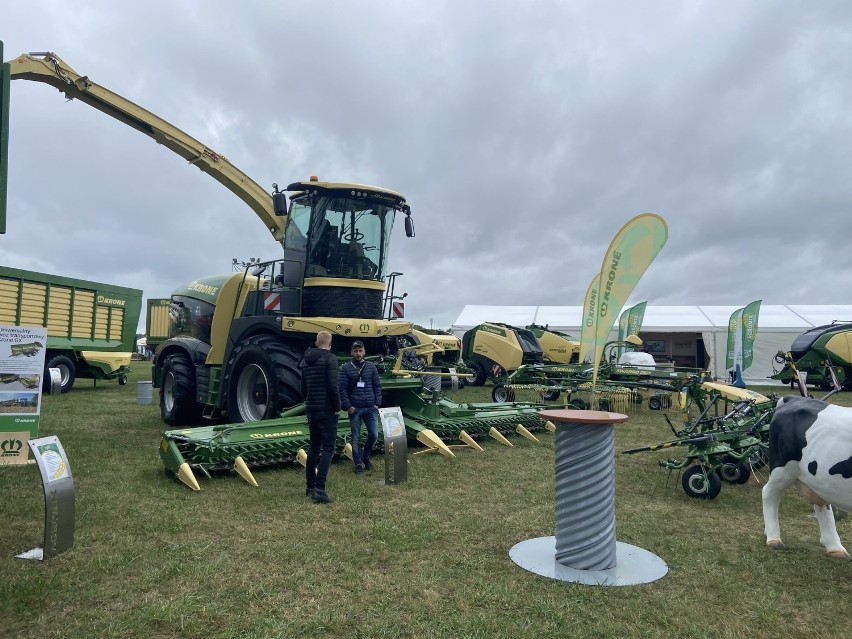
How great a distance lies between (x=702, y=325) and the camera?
86.1 ft

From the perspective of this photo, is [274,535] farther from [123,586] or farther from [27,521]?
[27,521]

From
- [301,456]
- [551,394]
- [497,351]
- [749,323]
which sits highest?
[749,323]

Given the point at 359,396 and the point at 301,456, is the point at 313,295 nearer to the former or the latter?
the point at 359,396

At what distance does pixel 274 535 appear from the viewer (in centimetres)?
465

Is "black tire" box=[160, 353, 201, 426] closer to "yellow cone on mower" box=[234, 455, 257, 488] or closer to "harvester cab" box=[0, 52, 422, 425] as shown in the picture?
"harvester cab" box=[0, 52, 422, 425]

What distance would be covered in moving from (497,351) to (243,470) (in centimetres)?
1316

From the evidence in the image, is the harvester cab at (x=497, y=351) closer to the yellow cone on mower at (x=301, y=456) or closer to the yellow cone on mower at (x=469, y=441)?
the yellow cone on mower at (x=469, y=441)

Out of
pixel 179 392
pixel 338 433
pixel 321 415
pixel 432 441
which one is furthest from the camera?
pixel 179 392

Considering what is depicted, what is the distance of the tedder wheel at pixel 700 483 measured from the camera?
5875 millimetres

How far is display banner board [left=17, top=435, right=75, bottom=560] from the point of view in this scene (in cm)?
397

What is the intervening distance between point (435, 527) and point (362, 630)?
176 centimetres

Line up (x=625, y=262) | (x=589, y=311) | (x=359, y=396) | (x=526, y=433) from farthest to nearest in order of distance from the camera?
(x=589, y=311)
(x=526, y=433)
(x=625, y=262)
(x=359, y=396)

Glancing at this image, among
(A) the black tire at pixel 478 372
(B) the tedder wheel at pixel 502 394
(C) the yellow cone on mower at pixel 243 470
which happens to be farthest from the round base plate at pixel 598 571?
(A) the black tire at pixel 478 372

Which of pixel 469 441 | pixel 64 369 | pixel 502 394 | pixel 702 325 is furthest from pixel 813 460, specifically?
pixel 702 325
